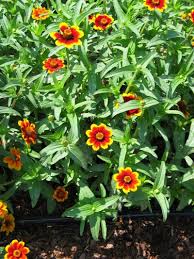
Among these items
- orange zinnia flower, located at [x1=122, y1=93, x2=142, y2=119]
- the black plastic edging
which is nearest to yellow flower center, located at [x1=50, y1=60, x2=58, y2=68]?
orange zinnia flower, located at [x1=122, y1=93, x2=142, y2=119]

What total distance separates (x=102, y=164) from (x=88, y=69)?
0.58 meters

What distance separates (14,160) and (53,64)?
63 cm

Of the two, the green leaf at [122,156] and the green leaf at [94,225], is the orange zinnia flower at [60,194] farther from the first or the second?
the green leaf at [122,156]

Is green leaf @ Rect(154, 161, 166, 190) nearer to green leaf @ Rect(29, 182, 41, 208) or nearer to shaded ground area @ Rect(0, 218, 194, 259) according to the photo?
shaded ground area @ Rect(0, 218, 194, 259)

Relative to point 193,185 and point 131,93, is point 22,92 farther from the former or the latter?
point 193,185

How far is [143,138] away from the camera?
274cm

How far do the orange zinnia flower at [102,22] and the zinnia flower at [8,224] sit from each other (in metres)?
1.26

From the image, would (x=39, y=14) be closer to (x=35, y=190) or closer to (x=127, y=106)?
(x=127, y=106)

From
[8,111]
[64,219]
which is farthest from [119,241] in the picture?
[8,111]

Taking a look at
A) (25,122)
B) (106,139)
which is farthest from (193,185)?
(25,122)

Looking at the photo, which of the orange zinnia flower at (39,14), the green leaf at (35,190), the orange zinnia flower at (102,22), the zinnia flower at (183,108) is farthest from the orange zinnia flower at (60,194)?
the orange zinnia flower at (39,14)

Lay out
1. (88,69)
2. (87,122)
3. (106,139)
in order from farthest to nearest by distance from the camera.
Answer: (87,122)
(88,69)
(106,139)

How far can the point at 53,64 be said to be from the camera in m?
2.91

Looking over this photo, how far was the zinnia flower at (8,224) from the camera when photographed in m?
2.85
